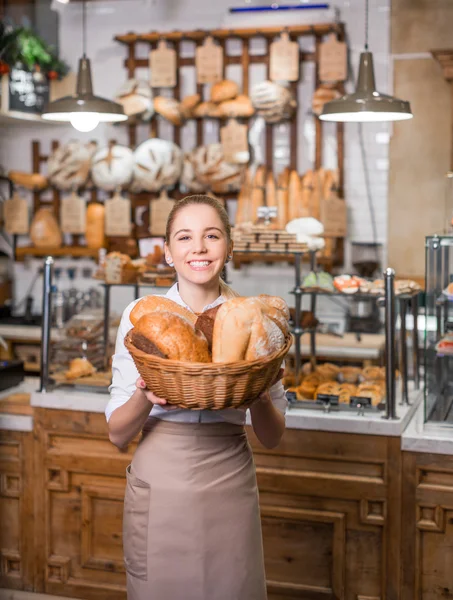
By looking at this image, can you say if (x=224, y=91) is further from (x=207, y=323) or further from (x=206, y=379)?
(x=206, y=379)

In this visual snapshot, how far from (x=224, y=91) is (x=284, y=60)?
0.42 meters

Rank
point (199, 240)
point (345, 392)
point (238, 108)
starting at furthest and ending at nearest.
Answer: point (238, 108) → point (345, 392) → point (199, 240)

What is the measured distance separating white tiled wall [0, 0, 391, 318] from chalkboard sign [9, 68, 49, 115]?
0.28 metres

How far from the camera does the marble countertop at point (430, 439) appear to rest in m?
2.91

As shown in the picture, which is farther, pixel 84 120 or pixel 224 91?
pixel 224 91

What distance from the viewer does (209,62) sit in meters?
5.33

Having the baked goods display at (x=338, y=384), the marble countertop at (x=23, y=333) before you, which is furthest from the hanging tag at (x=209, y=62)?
the baked goods display at (x=338, y=384)

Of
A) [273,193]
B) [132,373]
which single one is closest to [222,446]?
[132,373]

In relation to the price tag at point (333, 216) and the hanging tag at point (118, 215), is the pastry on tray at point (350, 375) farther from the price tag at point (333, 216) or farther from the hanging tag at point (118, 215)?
the hanging tag at point (118, 215)

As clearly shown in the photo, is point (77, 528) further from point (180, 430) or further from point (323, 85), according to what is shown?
point (323, 85)

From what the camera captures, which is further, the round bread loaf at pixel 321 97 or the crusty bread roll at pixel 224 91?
the crusty bread roll at pixel 224 91

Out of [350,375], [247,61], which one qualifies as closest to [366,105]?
[350,375]

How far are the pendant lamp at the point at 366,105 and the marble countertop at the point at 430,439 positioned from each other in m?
1.18

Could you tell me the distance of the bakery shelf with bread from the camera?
5.30 ft
